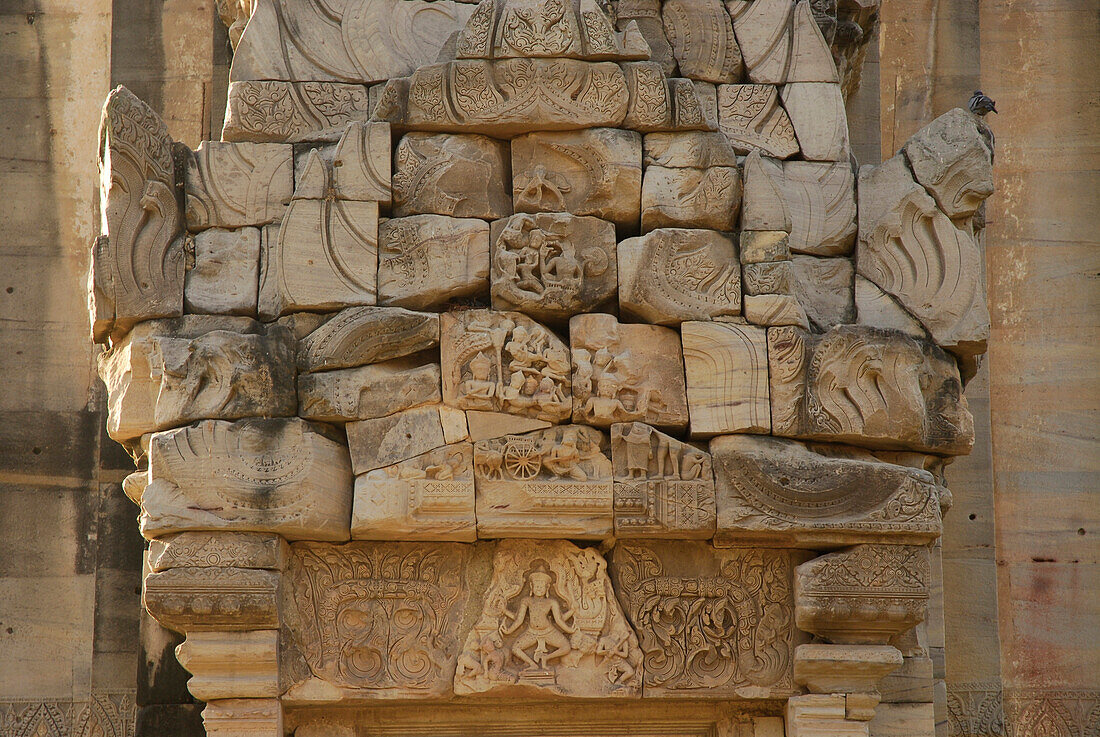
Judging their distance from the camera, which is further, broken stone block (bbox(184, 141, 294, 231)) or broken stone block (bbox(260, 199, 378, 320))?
broken stone block (bbox(184, 141, 294, 231))

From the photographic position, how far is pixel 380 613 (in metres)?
7.19

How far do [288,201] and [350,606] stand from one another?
1.93m

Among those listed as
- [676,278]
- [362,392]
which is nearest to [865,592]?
[676,278]

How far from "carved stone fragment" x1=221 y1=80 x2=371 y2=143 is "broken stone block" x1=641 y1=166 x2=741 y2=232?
146 centimetres

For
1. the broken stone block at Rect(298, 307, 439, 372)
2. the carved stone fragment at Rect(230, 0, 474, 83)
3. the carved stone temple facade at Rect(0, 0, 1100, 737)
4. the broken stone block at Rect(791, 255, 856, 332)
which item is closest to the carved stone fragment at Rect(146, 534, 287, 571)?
the carved stone temple facade at Rect(0, 0, 1100, 737)

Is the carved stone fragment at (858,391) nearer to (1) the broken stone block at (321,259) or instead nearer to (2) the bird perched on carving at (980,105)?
(2) the bird perched on carving at (980,105)

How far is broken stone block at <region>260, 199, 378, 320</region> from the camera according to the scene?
727 cm

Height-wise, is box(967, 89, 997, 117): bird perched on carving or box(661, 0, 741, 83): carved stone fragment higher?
box(661, 0, 741, 83): carved stone fragment

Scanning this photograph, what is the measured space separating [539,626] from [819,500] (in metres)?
1.39

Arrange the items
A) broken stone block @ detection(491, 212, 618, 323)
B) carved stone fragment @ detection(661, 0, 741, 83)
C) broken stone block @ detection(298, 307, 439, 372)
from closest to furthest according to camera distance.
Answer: broken stone block @ detection(298, 307, 439, 372)
broken stone block @ detection(491, 212, 618, 323)
carved stone fragment @ detection(661, 0, 741, 83)

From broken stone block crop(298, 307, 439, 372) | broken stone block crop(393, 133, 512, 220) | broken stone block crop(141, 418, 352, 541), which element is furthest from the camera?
broken stone block crop(393, 133, 512, 220)

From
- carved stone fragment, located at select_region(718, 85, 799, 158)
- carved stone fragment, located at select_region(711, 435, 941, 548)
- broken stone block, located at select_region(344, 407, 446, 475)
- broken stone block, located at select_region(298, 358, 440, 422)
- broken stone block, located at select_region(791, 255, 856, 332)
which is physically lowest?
carved stone fragment, located at select_region(711, 435, 941, 548)

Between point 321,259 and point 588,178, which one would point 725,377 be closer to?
point 588,178

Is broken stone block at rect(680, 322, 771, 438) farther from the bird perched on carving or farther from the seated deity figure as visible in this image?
the bird perched on carving
